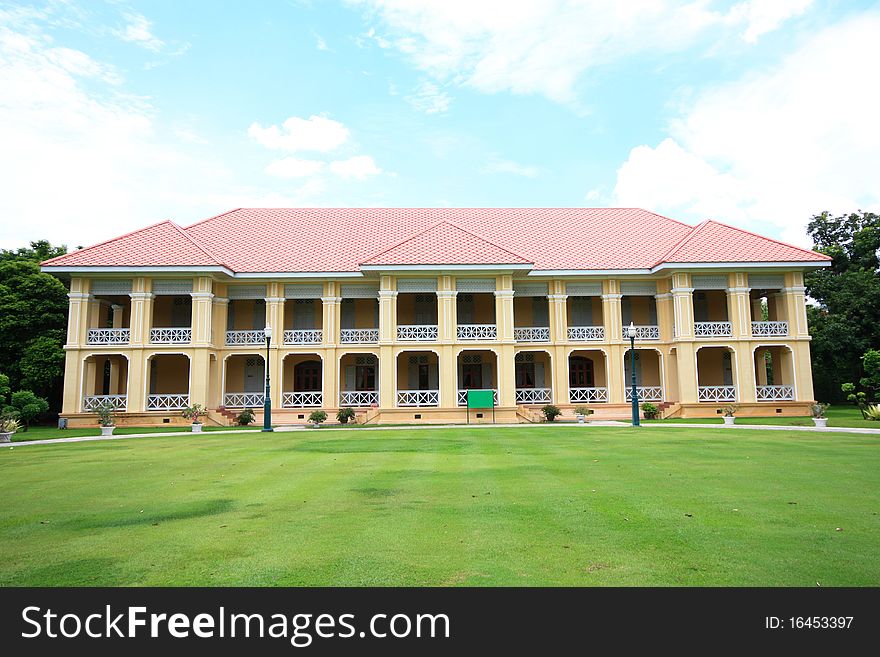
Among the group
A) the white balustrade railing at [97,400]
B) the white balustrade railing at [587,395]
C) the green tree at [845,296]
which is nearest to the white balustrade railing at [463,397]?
the white balustrade railing at [587,395]

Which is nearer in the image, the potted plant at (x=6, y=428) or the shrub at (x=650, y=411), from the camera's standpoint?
the potted plant at (x=6, y=428)

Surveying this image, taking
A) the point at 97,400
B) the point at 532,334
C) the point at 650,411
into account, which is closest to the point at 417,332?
the point at 532,334

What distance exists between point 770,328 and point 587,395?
9056 millimetres

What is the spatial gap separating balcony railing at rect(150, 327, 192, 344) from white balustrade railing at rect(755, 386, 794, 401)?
26323 mm

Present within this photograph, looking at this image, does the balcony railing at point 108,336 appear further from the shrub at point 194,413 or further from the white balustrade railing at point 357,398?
the white balustrade railing at point 357,398

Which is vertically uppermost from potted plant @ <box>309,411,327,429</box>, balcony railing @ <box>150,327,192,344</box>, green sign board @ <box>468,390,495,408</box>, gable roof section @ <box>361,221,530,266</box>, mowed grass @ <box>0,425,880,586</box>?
gable roof section @ <box>361,221,530,266</box>

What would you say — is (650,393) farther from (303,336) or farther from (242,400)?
(242,400)

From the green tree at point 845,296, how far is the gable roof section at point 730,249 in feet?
19.7

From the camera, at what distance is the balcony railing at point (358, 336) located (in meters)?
28.9

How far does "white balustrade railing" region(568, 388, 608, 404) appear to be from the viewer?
2892cm

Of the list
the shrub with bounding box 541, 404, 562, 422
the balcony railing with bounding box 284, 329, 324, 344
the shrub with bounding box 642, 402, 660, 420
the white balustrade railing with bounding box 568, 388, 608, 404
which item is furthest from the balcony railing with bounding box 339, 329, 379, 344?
the shrub with bounding box 642, 402, 660, 420

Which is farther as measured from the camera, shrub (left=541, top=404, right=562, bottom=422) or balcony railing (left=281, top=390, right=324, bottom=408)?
balcony railing (left=281, top=390, right=324, bottom=408)

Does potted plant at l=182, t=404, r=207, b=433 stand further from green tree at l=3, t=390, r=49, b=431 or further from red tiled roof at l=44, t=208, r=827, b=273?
red tiled roof at l=44, t=208, r=827, b=273

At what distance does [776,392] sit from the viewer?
27.7 metres
